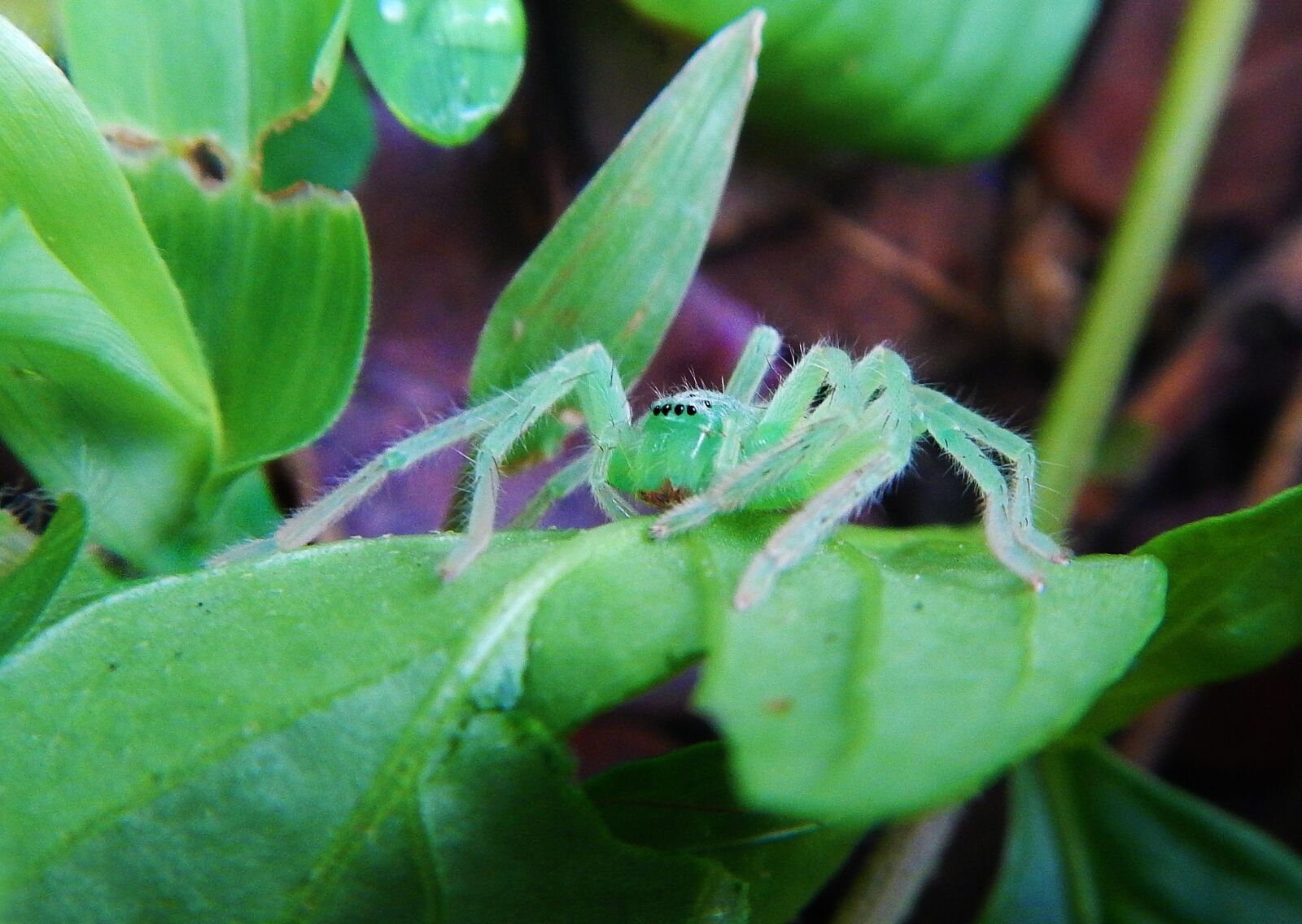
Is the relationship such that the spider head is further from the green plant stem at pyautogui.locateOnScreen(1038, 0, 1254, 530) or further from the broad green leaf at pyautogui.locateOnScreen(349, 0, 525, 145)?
the green plant stem at pyautogui.locateOnScreen(1038, 0, 1254, 530)

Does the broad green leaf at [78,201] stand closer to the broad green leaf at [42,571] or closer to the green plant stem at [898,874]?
the broad green leaf at [42,571]

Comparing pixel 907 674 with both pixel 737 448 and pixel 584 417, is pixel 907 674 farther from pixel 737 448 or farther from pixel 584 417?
pixel 584 417

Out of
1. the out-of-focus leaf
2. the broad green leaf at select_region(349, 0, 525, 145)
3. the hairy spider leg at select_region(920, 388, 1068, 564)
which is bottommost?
the hairy spider leg at select_region(920, 388, 1068, 564)

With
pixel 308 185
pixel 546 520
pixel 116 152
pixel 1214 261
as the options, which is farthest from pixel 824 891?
pixel 1214 261

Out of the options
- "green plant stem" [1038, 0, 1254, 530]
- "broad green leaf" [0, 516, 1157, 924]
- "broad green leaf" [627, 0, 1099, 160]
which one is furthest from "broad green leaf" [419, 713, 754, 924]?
"green plant stem" [1038, 0, 1254, 530]

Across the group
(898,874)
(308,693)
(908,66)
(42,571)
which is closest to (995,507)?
(898,874)

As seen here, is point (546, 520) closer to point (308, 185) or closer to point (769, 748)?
point (308, 185)
